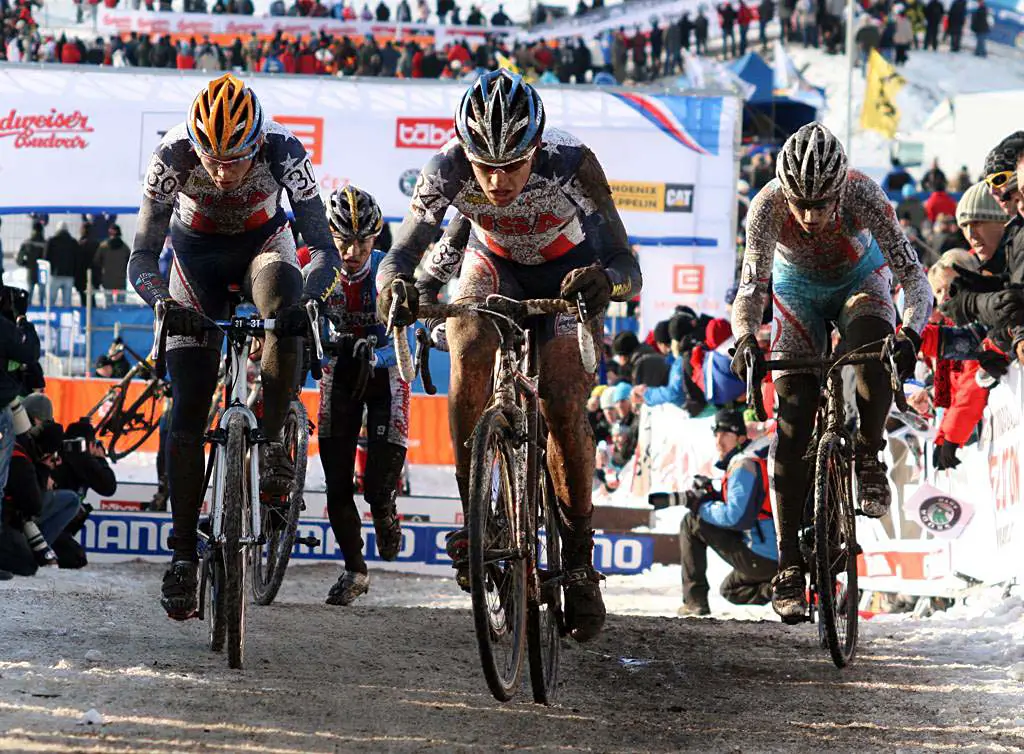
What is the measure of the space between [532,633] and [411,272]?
146 centimetres

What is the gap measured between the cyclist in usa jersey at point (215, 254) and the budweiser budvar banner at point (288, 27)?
42.5m

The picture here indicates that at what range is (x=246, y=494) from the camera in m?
6.42

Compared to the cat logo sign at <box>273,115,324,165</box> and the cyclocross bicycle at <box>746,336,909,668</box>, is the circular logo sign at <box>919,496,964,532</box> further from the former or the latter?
the cat logo sign at <box>273,115,324,165</box>

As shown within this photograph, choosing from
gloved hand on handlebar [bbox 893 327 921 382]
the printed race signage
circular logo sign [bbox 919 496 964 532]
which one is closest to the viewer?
gloved hand on handlebar [bbox 893 327 921 382]

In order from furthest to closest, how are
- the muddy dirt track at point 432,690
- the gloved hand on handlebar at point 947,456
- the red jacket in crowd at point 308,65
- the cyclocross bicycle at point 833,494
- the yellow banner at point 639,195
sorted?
the red jacket in crowd at point 308,65, the yellow banner at point 639,195, the gloved hand on handlebar at point 947,456, the cyclocross bicycle at point 833,494, the muddy dirt track at point 432,690

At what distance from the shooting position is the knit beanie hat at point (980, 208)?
9.15 m

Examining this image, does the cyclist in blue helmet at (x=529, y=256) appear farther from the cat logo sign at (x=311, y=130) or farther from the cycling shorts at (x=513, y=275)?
the cat logo sign at (x=311, y=130)

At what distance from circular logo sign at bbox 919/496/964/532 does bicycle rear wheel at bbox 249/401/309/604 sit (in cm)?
394

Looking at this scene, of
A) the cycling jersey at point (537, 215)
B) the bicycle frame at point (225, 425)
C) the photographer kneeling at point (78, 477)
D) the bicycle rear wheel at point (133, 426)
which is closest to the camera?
the cycling jersey at point (537, 215)

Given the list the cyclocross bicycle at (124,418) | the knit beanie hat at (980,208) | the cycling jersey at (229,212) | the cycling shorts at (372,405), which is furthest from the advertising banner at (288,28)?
the cycling jersey at (229,212)

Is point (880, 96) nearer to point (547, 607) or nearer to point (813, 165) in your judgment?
point (813, 165)

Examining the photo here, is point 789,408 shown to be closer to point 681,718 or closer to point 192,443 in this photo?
point 681,718

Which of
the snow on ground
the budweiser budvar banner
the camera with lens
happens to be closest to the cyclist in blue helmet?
the camera with lens

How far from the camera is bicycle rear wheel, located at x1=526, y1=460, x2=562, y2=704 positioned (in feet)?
18.7
